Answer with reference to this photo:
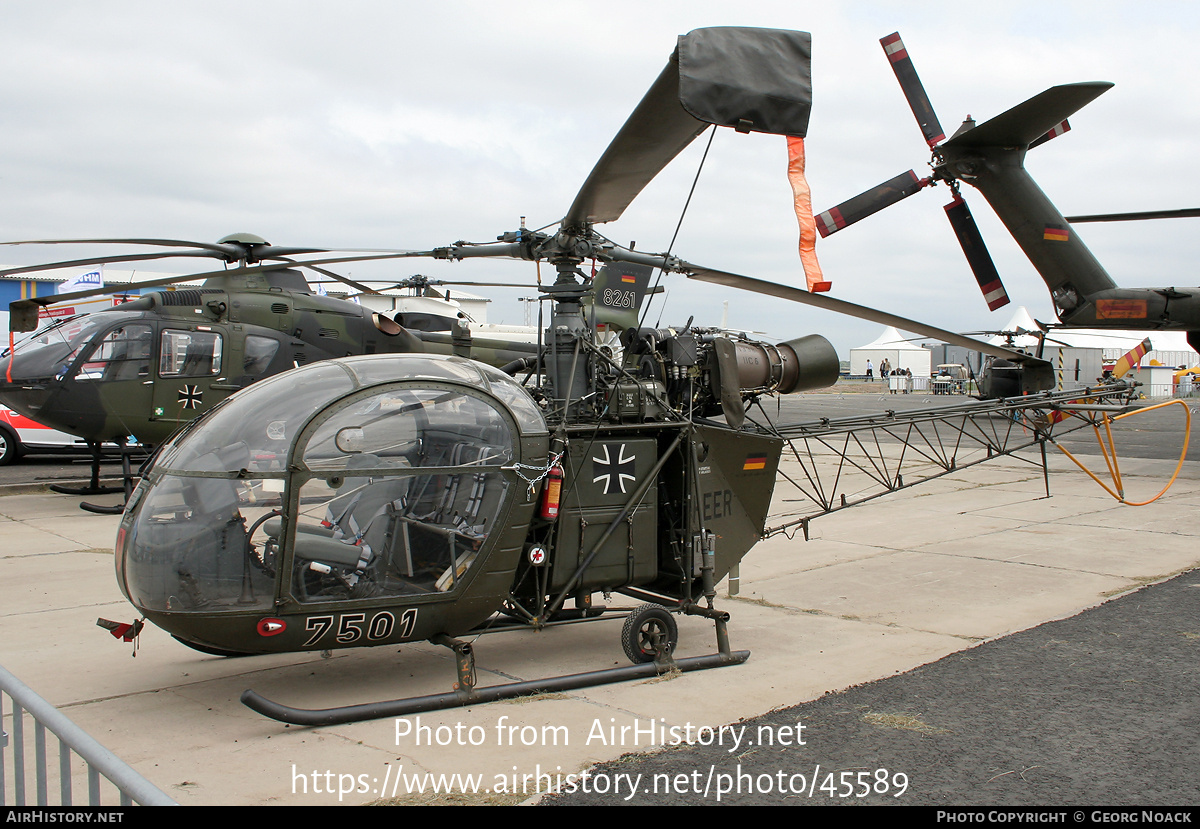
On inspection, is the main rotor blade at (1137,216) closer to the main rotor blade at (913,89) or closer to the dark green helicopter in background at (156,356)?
the main rotor blade at (913,89)

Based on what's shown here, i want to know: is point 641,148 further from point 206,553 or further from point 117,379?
point 117,379

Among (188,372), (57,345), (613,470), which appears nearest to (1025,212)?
(613,470)

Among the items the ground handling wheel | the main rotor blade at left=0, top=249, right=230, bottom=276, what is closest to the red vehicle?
the main rotor blade at left=0, top=249, right=230, bottom=276

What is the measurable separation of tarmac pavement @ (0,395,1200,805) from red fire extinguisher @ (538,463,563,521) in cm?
106

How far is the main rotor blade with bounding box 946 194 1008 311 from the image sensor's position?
1197cm

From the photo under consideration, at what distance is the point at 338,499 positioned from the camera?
185 inches

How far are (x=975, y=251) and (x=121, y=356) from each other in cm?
1177

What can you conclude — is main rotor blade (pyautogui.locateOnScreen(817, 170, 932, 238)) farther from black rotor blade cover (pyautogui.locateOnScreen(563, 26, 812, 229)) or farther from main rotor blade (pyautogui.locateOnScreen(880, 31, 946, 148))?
black rotor blade cover (pyautogui.locateOnScreen(563, 26, 812, 229))

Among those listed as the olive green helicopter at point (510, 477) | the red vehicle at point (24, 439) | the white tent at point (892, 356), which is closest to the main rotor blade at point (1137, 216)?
the olive green helicopter at point (510, 477)

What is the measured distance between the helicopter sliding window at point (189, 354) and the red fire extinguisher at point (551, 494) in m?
9.00

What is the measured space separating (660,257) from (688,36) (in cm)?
247

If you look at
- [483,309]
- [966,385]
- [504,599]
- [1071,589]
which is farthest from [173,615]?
[966,385]

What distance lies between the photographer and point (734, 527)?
21.5 feet

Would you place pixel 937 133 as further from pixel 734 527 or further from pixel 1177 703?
pixel 1177 703
